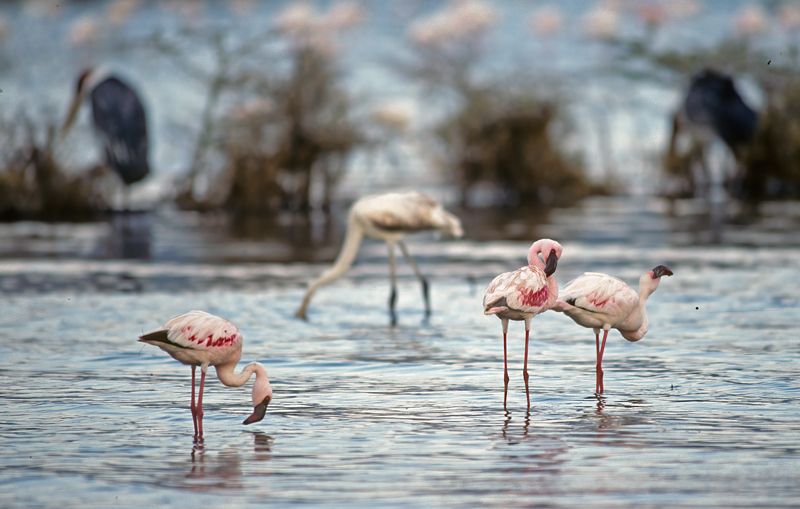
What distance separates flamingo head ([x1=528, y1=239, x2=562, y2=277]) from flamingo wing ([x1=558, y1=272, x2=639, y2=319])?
17cm

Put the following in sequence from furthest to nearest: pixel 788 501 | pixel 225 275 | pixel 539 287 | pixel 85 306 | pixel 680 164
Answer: pixel 680 164 → pixel 225 275 → pixel 85 306 → pixel 539 287 → pixel 788 501

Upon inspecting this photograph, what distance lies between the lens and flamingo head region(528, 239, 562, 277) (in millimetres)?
6113

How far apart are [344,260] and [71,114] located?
542 inches

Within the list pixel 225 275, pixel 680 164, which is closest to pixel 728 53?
pixel 680 164

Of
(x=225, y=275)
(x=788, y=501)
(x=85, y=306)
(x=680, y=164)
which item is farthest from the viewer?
(x=680, y=164)

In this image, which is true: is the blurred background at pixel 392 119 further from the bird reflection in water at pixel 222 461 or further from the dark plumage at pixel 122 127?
the bird reflection in water at pixel 222 461

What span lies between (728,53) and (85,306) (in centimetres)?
2468

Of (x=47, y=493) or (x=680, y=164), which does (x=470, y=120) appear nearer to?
(x=680, y=164)

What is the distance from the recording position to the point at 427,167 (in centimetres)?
3334

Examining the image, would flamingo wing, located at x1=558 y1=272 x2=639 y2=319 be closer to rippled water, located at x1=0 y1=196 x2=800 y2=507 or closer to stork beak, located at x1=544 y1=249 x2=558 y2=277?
stork beak, located at x1=544 y1=249 x2=558 y2=277

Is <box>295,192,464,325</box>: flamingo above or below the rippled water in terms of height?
above

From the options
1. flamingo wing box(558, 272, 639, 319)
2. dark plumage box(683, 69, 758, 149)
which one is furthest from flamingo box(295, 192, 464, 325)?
dark plumage box(683, 69, 758, 149)

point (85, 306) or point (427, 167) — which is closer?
point (85, 306)

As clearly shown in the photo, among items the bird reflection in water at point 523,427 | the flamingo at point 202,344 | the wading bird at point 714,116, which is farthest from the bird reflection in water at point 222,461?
the wading bird at point 714,116
